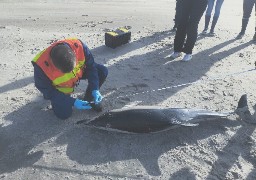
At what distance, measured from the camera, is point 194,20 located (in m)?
6.02

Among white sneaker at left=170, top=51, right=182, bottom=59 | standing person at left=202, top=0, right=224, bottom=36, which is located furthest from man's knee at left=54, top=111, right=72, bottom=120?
standing person at left=202, top=0, right=224, bottom=36

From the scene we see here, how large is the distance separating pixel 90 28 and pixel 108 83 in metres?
2.80

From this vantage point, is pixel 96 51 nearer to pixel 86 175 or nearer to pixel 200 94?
pixel 200 94

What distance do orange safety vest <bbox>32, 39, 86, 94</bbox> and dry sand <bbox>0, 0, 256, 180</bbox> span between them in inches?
22.4

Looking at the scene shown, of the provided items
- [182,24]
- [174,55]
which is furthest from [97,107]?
[182,24]

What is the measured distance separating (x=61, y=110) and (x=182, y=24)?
10.1ft

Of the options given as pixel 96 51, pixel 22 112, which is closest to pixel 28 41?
pixel 96 51

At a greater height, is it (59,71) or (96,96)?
(59,71)

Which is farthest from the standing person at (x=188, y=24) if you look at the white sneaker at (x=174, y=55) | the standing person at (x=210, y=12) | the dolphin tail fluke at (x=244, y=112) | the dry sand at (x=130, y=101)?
the dolphin tail fluke at (x=244, y=112)

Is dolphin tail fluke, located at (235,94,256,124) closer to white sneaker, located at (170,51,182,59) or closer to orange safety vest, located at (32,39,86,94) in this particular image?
white sneaker, located at (170,51,182,59)

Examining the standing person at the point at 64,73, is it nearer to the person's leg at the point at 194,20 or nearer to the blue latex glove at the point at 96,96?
the blue latex glove at the point at 96,96

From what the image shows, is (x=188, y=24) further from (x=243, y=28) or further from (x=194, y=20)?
(x=243, y=28)

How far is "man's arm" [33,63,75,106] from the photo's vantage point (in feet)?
13.8

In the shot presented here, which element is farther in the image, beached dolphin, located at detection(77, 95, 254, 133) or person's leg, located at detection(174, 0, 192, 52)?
person's leg, located at detection(174, 0, 192, 52)
